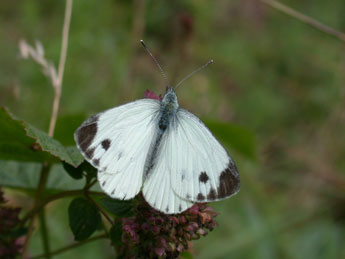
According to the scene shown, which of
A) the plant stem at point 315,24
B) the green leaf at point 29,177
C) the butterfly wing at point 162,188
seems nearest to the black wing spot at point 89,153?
the butterfly wing at point 162,188

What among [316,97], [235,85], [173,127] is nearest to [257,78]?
[235,85]

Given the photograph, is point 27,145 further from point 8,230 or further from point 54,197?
point 8,230

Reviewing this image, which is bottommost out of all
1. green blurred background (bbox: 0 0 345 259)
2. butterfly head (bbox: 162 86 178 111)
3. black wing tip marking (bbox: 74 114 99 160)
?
green blurred background (bbox: 0 0 345 259)

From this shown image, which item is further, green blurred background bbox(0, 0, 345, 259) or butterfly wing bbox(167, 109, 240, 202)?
green blurred background bbox(0, 0, 345, 259)

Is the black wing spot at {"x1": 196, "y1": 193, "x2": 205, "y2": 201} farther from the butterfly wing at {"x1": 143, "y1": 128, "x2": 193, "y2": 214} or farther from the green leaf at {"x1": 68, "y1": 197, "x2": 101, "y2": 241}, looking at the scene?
the green leaf at {"x1": 68, "y1": 197, "x2": 101, "y2": 241}

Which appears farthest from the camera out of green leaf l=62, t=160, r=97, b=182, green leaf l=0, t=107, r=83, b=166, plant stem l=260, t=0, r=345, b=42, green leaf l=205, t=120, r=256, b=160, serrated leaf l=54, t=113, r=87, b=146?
plant stem l=260, t=0, r=345, b=42

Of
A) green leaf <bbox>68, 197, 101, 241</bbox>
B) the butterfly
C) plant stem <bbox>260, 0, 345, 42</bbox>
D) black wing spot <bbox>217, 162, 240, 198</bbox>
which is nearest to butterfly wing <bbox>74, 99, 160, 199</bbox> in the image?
the butterfly

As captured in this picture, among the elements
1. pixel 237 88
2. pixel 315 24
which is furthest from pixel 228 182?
pixel 237 88
